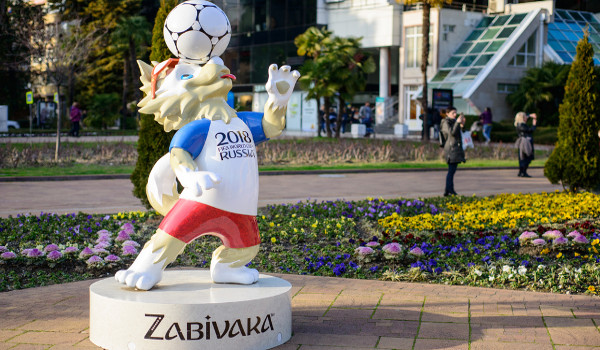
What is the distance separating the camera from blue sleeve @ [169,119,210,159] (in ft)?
15.0

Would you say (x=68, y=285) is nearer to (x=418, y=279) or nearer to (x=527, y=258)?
(x=418, y=279)

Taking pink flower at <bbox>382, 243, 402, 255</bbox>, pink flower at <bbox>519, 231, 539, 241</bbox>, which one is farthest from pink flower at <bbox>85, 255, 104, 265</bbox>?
pink flower at <bbox>519, 231, 539, 241</bbox>

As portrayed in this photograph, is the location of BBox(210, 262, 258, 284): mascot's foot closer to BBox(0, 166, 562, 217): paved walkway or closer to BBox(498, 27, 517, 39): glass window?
BBox(0, 166, 562, 217): paved walkway

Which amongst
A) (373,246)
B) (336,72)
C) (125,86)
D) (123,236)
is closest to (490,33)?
(336,72)

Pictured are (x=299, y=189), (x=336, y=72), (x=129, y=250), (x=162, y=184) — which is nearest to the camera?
(x=162, y=184)

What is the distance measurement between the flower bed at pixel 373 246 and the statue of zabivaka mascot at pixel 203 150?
2.19 m

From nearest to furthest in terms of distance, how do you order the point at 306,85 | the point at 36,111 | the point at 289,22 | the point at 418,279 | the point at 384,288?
1. the point at 384,288
2. the point at 418,279
3. the point at 306,85
4. the point at 36,111
5. the point at 289,22

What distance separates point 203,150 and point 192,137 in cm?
12

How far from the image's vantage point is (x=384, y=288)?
6.23m

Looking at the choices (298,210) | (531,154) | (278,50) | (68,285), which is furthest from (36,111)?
(68,285)

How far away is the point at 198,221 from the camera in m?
4.61

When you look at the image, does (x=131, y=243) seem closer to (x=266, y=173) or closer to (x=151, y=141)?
(x=151, y=141)

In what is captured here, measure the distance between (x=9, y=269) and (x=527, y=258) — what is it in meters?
5.02

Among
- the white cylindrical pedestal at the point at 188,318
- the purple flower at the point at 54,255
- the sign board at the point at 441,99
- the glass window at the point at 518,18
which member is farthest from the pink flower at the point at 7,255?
the glass window at the point at 518,18
